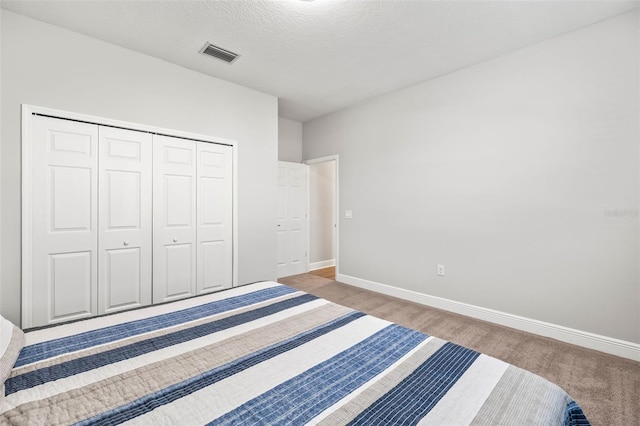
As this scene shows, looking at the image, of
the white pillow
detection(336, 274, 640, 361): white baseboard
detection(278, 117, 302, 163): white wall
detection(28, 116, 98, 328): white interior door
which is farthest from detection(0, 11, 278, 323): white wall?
detection(336, 274, 640, 361): white baseboard

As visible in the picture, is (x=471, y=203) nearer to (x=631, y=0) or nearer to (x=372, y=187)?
(x=372, y=187)

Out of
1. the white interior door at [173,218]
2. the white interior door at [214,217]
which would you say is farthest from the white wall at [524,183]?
the white interior door at [173,218]

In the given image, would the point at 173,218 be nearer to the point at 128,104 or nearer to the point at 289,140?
the point at 128,104

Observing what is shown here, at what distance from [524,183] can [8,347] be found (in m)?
3.70

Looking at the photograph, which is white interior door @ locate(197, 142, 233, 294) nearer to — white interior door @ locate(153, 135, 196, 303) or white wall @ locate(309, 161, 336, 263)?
white interior door @ locate(153, 135, 196, 303)

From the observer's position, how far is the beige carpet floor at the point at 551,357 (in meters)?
1.78

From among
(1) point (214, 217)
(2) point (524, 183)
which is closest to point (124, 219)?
(1) point (214, 217)

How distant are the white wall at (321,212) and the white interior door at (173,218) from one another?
2.37 m

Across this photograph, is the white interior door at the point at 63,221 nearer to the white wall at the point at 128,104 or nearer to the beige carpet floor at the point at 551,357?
the white wall at the point at 128,104

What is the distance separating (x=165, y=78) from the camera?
3.12 m

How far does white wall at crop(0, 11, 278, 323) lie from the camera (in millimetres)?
2340

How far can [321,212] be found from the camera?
5508 mm

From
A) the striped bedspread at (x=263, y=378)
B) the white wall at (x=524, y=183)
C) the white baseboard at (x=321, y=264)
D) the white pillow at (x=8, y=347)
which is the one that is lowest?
the white baseboard at (x=321, y=264)

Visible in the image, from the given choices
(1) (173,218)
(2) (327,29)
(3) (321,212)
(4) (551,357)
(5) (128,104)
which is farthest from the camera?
(3) (321,212)
